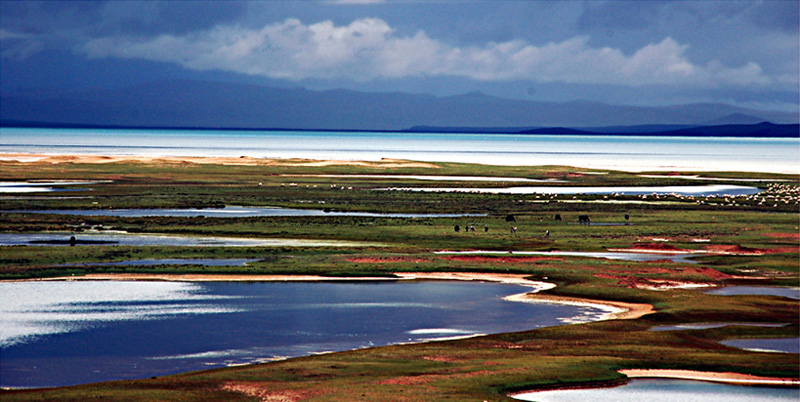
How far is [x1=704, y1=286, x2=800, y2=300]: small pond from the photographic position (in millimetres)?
37938

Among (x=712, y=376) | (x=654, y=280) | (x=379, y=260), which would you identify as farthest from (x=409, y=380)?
(x=379, y=260)

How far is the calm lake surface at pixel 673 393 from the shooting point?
2286 centimetres

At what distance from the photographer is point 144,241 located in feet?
174

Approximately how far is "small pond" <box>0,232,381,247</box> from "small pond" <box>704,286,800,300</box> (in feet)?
67.8

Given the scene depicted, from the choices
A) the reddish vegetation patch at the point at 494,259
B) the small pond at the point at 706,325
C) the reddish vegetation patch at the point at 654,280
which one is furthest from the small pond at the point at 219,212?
the small pond at the point at 706,325

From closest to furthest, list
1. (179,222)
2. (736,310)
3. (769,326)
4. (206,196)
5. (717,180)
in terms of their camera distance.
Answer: (769,326), (736,310), (179,222), (206,196), (717,180)

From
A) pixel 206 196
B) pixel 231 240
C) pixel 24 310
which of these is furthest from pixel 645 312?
pixel 206 196

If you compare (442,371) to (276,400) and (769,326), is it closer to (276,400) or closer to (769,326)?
(276,400)

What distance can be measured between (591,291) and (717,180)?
94857 mm

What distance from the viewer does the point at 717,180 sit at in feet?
412

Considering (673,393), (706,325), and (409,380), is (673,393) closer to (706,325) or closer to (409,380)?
(409,380)

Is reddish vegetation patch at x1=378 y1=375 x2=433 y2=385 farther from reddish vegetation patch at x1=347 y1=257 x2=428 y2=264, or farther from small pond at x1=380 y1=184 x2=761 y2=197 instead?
small pond at x1=380 y1=184 x2=761 y2=197

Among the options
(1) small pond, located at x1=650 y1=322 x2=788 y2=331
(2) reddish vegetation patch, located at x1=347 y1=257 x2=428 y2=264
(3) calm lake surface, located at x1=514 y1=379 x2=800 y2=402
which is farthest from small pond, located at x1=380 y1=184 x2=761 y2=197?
(3) calm lake surface, located at x1=514 y1=379 x2=800 y2=402

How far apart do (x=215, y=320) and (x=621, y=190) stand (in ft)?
263
